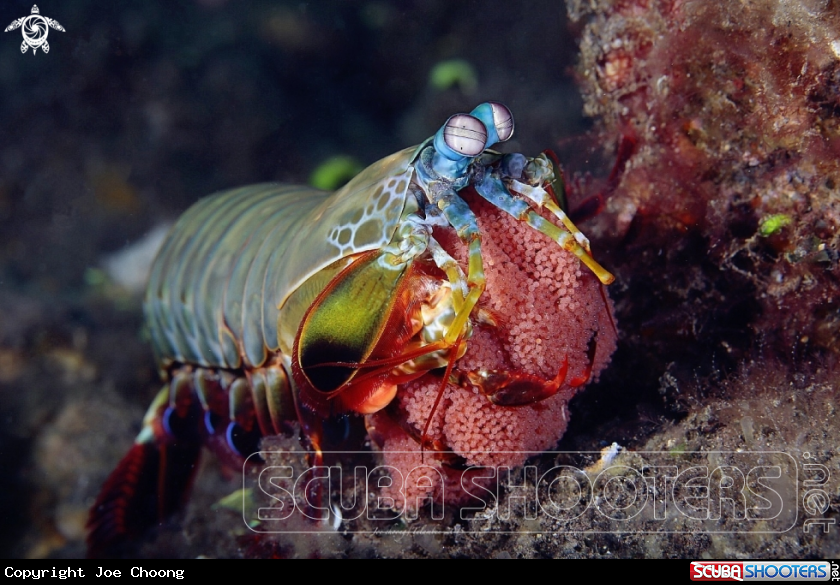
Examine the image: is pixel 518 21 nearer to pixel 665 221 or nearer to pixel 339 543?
pixel 665 221

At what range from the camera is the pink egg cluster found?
67.6 inches

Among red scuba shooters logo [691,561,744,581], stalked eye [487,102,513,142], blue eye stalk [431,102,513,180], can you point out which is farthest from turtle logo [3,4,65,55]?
red scuba shooters logo [691,561,744,581]

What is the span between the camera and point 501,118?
169 cm

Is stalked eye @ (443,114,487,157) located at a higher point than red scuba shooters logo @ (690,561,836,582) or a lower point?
higher

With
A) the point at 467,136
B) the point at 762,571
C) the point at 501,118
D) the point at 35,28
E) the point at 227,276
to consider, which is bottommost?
the point at 762,571

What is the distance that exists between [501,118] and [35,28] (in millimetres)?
4470

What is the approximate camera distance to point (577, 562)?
1690mm

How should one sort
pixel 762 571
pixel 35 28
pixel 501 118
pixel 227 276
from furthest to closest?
pixel 35 28, pixel 227 276, pixel 501 118, pixel 762 571

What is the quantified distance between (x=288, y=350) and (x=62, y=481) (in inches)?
113

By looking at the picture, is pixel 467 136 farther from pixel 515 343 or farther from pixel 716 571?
pixel 716 571

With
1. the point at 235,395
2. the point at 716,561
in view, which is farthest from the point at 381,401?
the point at 235,395

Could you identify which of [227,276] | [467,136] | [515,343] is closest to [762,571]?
[515,343]

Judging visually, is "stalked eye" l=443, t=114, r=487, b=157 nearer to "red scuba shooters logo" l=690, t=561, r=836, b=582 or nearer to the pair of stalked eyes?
the pair of stalked eyes

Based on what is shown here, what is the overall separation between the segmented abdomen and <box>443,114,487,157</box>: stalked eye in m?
0.95
